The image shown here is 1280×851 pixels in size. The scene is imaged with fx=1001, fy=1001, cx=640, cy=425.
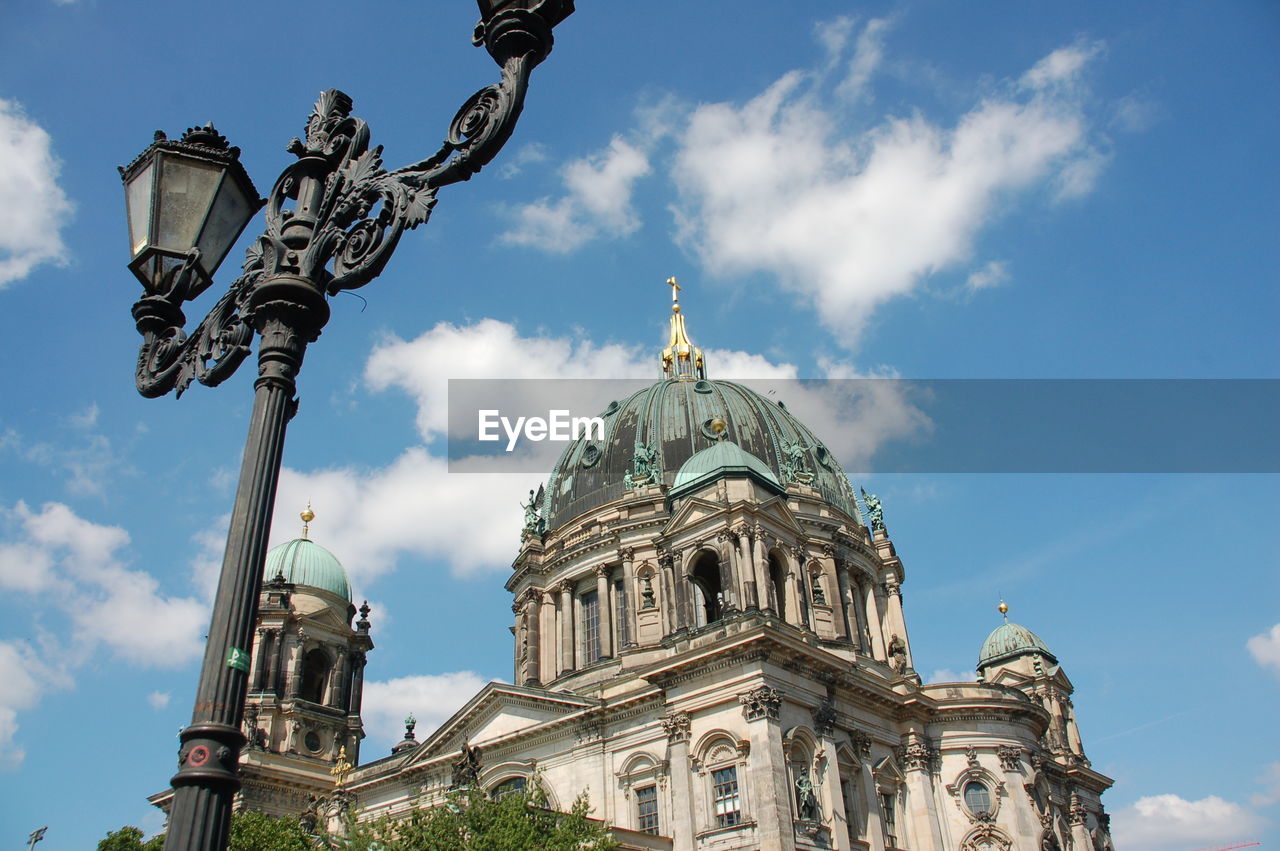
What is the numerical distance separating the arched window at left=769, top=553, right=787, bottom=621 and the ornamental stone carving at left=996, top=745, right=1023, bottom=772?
11.7m

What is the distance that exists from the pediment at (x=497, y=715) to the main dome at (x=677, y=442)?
11.6 metres

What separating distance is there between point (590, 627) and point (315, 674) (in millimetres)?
17449

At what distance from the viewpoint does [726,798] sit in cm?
3234

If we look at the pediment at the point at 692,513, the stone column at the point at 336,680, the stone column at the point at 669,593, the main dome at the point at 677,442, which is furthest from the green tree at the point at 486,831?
the stone column at the point at 336,680

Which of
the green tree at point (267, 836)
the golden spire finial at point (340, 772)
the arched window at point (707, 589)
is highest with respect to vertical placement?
the arched window at point (707, 589)

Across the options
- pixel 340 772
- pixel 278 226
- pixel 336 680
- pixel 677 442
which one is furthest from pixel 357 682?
pixel 278 226

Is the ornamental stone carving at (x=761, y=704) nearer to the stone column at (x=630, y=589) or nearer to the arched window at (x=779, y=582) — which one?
the arched window at (x=779, y=582)

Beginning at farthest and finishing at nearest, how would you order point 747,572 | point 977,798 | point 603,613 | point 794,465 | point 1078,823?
point 1078,823 < point 794,465 < point 603,613 < point 977,798 < point 747,572

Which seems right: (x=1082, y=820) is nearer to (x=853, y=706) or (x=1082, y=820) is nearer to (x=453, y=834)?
(x=853, y=706)

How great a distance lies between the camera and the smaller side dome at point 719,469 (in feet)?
131

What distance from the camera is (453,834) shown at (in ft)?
85.7

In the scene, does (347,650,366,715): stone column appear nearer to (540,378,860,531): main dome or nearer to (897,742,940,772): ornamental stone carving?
(540,378,860,531): main dome

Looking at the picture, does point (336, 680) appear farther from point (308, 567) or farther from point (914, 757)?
point (914, 757)

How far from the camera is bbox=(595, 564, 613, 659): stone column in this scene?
44.9 m
